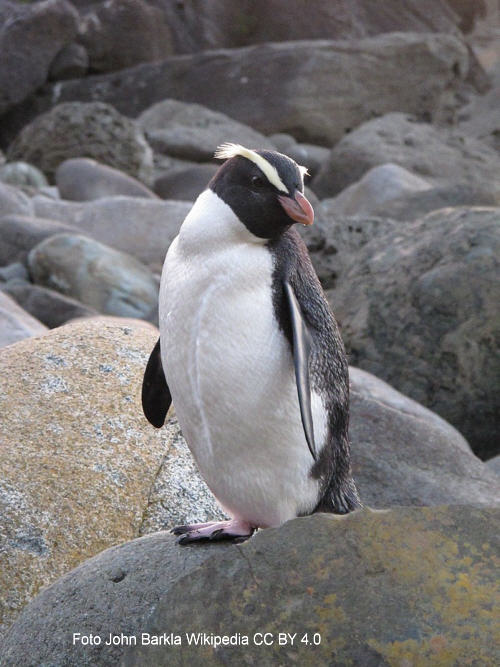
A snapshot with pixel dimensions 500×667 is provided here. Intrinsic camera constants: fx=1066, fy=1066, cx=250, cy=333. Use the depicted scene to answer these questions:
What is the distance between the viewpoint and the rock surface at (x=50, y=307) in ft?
26.5

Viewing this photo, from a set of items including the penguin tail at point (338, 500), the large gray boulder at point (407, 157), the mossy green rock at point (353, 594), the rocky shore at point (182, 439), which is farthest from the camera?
the large gray boulder at point (407, 157)

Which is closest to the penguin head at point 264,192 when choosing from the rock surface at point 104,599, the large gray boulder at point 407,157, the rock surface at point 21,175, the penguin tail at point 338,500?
the penguin tail at point 338,500

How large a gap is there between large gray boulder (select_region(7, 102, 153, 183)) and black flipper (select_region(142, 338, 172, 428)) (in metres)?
11.4

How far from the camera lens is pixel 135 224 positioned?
10906 mm

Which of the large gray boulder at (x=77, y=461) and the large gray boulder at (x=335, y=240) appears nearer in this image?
the large gray boulder at (x=77, y=461)

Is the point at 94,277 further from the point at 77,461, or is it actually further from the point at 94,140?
the point at 94,140

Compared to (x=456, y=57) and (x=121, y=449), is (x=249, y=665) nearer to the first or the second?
(x=121, y=449)

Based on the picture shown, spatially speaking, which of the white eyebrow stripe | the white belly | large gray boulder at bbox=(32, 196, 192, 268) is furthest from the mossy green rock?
large gray boulder at bbox=(32, 196, 192, 268)

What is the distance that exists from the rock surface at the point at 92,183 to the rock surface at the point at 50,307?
15.5ft

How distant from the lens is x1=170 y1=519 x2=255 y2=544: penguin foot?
3.21 meters

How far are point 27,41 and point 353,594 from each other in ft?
64.9

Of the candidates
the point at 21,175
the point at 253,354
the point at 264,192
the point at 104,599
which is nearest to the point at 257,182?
the point at 264,192

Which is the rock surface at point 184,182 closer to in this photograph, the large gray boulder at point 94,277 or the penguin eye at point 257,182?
the large gray boulder at point 94,277

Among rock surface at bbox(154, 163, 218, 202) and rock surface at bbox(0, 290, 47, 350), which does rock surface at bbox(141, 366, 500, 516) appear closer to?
rock surface at bbox(0, 290, 47, 350)
